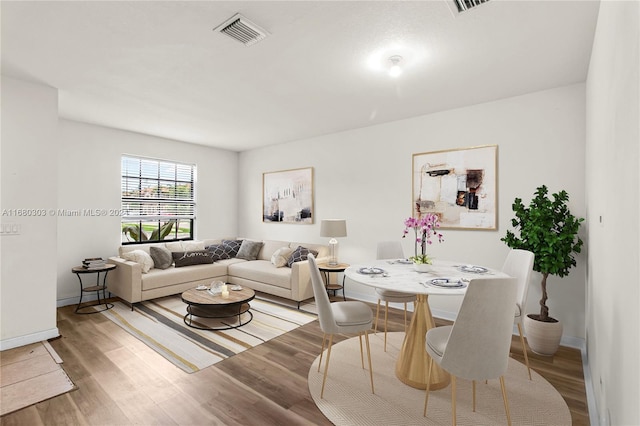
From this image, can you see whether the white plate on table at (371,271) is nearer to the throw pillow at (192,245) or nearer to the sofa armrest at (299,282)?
the sofa armrest at (299,282)

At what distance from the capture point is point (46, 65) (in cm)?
279

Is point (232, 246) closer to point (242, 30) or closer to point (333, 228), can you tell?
point (333, 228)

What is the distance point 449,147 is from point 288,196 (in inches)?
117

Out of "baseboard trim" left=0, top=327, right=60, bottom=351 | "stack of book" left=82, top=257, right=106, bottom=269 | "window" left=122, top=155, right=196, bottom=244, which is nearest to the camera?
"baseboard trim" left=0, top=327, right=60, bottom=351

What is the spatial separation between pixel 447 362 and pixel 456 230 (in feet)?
7.99

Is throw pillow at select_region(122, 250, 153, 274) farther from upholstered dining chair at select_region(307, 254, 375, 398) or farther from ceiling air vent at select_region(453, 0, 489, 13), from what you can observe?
ceiling air vent at select_region(453, 0, 489, 13)

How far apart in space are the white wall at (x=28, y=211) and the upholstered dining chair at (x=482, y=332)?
392 cm

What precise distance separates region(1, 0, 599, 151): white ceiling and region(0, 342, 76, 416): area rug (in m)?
2.68

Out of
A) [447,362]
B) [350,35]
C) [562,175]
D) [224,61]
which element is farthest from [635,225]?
[224,61]

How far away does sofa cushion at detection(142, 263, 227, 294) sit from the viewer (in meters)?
4.40

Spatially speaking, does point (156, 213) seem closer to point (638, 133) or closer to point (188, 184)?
point (188, 184)

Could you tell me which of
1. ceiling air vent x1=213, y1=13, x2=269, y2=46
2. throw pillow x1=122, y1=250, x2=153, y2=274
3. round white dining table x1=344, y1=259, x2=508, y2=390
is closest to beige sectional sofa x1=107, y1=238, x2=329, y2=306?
throw pillow x1=122, y1=250, x2=153, y2=274

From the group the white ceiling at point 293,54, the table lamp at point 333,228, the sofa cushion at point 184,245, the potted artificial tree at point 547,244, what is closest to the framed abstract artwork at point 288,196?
the table lamp at point 333,228

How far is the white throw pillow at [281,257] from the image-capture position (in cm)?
498
